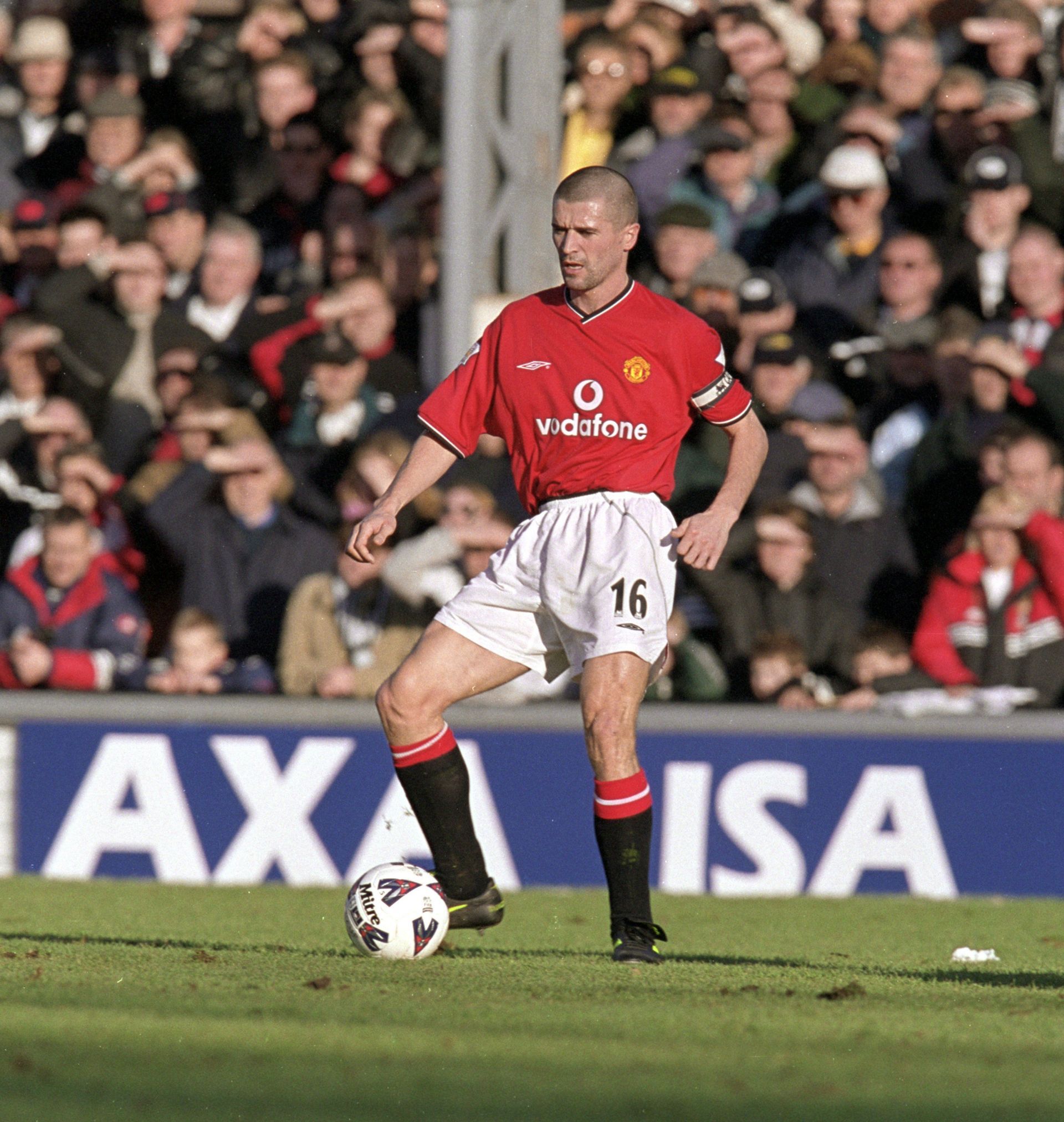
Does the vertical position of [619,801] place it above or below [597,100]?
below

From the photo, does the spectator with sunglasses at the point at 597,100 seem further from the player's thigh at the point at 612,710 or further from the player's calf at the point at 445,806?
the player's thigh at the point at 612,710

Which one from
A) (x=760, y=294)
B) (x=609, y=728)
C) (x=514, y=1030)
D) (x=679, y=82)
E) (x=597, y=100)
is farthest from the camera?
(x=597, y=100)

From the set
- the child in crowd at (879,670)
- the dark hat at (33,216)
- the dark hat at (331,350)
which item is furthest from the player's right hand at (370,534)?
the dark hat at (33,216)

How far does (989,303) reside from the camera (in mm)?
10516

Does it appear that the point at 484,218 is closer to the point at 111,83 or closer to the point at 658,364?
the point at 111,83

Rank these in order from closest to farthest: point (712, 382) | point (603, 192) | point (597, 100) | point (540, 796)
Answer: point (603, 192)
point (712, 382)
point (540, 796)
point (597, 100)

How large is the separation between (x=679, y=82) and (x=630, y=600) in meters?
6.22

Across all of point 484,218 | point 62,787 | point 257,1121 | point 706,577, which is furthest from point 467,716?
point 257,1121

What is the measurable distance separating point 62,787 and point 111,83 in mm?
5116

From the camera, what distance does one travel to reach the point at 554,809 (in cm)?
972

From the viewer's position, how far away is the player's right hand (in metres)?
5.88

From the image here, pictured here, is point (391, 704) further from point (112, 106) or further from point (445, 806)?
point (112, 106)

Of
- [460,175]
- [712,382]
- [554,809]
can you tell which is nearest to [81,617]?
[554,809]

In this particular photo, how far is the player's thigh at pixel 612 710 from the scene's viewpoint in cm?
584
